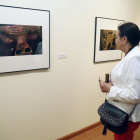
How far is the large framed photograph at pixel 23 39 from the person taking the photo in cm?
144

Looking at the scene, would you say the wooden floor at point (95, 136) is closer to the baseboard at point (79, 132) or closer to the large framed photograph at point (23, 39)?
the baseboard at point (79, 132)

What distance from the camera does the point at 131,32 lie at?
1.27 metres

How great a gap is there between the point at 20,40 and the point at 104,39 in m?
1.35

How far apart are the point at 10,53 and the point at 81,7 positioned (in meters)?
1.13

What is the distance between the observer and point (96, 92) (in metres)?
2.48

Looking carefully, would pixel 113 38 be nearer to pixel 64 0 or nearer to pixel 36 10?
pixel 64 0

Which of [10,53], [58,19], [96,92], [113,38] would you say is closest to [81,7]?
[58,19]

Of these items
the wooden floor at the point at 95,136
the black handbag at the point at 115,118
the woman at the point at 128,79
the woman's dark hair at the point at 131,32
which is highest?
the woman's dark hair at the point at 131,32

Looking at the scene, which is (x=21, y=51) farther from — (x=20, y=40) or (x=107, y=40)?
(x=107, y=40)

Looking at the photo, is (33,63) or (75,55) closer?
(33,63)

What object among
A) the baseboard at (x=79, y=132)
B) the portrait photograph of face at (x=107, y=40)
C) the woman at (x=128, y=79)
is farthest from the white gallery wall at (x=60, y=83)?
the woman at (x=128, y=79)

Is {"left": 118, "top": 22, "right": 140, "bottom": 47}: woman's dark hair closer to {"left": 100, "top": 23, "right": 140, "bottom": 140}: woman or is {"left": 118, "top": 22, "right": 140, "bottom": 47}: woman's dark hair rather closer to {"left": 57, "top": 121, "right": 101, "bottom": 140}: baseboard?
{"left": 100, "top": 23, "right": 140, "bottom": 140}: woman

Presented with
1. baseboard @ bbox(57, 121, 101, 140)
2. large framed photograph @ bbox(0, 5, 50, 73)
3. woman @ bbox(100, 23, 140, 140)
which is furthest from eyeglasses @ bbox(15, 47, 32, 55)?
baseboard @ bbox(57, 121, 101, 140)

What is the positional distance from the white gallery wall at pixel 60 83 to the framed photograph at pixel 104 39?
0.24 ft
